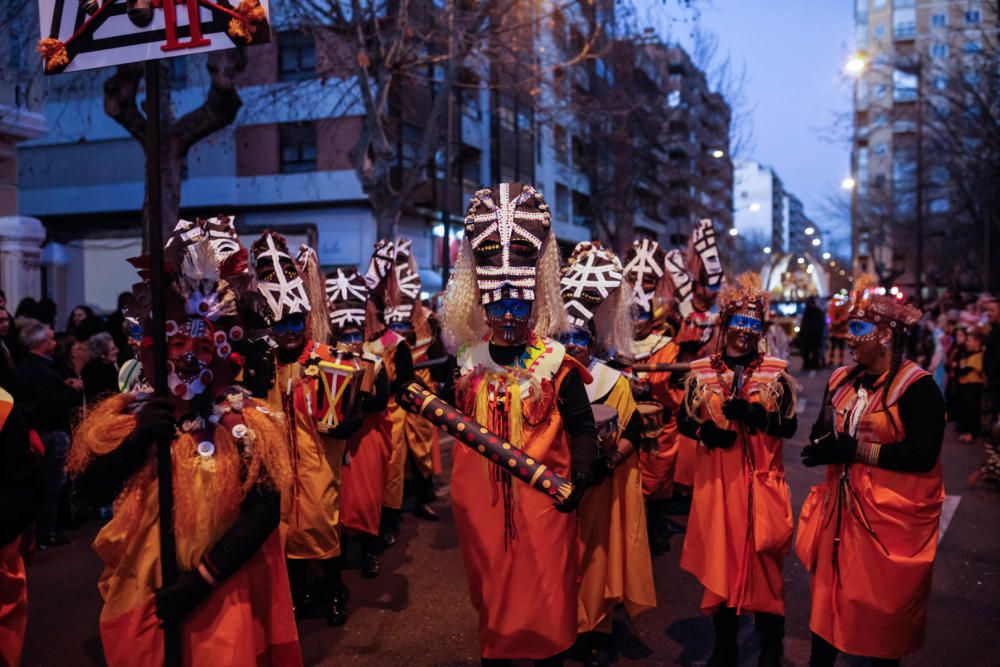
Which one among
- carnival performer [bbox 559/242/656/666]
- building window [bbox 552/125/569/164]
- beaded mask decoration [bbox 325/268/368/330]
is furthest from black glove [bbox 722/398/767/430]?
building window [bbox 552/125/569/164]

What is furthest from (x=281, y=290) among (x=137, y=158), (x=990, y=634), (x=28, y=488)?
(x=137, y=158)

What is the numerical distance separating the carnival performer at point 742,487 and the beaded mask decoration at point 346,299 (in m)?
3.13

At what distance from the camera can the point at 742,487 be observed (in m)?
4.59

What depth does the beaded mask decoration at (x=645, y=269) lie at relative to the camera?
8352 mm

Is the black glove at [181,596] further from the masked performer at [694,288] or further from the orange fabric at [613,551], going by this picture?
the masked performer at [694,288]

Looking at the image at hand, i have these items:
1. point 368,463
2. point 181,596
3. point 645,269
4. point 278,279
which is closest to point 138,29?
point 181,596

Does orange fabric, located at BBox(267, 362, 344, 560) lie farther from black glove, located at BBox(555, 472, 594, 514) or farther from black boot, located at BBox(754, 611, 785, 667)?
black boot, located at BBox(754, 611, 785, 667)

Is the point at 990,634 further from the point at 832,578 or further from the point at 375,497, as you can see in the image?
the point at 375,497

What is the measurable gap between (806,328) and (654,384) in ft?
54.5

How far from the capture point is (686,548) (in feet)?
15.7

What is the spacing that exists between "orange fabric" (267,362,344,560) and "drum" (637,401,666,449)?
2.40 metres

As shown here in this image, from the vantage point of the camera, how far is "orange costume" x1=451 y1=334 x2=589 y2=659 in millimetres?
3688

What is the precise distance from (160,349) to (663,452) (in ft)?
17.0

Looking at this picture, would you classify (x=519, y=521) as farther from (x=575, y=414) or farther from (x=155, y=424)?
(x=155, y=424)
